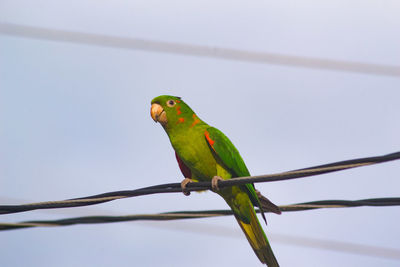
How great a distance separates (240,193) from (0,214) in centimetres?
218

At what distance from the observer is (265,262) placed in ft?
15.2

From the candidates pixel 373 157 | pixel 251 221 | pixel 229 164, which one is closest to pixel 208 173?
pixel 229 164

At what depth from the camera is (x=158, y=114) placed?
16.9 ft

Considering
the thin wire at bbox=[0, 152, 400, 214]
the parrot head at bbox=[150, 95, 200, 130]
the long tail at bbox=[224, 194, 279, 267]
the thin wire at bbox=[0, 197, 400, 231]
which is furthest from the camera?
the parrot head at bbox=[150, 95, 200, 130]

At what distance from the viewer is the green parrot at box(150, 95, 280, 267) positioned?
15.6 feet

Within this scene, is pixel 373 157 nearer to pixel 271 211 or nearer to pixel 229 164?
pixel 271 211

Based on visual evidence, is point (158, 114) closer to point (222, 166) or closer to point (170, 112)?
point (170, 112)

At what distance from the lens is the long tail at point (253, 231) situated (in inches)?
185

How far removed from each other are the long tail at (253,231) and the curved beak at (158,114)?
3.42ft

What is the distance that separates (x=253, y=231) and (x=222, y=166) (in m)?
0.72

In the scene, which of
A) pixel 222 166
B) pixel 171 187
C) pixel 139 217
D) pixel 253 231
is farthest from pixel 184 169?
pixel 171 187

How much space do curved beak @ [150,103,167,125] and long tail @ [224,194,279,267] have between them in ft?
3.42

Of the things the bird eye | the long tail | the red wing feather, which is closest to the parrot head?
the bird eye

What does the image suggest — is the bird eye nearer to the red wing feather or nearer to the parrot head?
the parrot head
